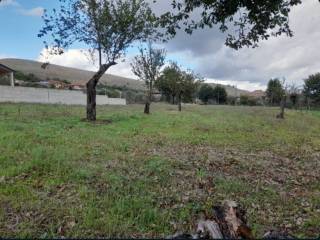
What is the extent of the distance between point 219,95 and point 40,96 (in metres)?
51.7

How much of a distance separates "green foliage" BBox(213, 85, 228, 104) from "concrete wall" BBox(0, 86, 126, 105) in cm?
4478

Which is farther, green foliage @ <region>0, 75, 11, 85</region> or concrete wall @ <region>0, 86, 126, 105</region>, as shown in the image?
green foliage @ <region>0, 75, 11, 85</region>

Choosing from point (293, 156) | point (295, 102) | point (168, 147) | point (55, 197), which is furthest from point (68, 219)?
point (295, 102)

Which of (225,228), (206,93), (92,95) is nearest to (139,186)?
(225,228)

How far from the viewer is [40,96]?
3225 centimetres

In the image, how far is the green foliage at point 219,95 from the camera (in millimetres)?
78188

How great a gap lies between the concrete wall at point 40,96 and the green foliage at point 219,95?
44782 millimetres

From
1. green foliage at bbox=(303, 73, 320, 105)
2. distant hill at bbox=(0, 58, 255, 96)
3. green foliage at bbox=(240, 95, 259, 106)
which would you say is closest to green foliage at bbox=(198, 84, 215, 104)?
distant hill at bbox=(0, 58, 255, 96)

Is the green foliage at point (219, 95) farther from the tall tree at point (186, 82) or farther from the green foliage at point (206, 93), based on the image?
the tall tree at point (186, 82)

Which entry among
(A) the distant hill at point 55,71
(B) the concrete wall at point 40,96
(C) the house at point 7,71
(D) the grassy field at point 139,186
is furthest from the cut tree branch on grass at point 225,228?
(A) the distant hill at point 55,71

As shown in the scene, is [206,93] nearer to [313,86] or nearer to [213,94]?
[213,94]

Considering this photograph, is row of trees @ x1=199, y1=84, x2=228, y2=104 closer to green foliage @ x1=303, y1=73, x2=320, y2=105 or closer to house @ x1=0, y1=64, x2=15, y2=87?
green foliage @ x1=303, y1=73, x2=320, y2=105

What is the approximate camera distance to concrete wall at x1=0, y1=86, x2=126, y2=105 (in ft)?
95.5

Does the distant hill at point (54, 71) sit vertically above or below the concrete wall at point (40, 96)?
above
